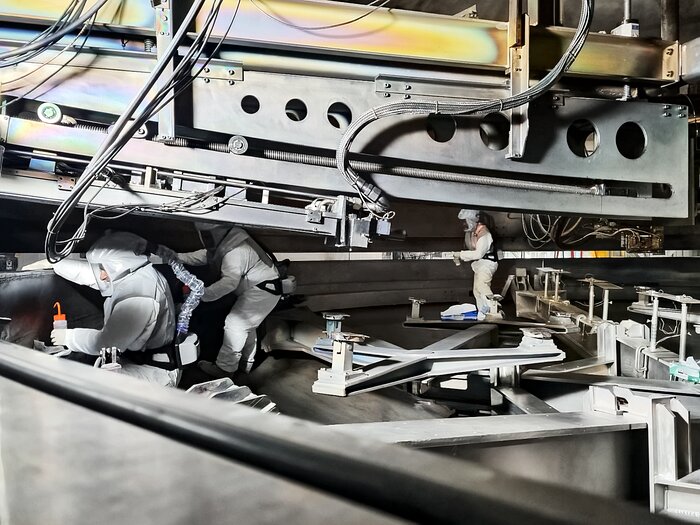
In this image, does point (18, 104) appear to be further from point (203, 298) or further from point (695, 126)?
point (695, 126)

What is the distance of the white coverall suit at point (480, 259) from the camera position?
15.5 feet

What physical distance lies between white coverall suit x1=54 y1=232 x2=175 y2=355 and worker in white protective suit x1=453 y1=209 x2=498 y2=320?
2947 mm

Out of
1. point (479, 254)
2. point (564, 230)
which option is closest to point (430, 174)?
point (564, 230)

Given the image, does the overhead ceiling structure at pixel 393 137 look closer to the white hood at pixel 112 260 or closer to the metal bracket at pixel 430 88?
the metal bracket at pixel 430 88

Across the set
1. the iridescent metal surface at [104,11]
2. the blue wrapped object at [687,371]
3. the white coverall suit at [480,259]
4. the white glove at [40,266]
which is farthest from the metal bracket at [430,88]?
the white coverall suit at [480,259]

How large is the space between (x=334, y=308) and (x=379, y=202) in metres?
3.04

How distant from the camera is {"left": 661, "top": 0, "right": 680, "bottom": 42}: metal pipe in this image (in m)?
1.63

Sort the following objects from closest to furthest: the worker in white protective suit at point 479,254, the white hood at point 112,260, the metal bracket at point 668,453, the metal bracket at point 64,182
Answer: the metal bracket at point 668,453 < the metal bracket at point 64,182 < the white hood at point 112,260 < the worker in white protective suit at point 479,254

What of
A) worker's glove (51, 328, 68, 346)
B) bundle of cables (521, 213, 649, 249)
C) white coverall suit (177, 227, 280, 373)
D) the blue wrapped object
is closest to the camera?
the blue wrapped object

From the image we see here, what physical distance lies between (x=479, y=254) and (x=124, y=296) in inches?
128

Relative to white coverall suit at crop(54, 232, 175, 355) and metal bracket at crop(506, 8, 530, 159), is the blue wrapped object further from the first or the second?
white coverall suit at crop(54, 232, 175, 355)

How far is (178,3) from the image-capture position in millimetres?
1470

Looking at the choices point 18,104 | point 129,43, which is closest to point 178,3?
point 129,43

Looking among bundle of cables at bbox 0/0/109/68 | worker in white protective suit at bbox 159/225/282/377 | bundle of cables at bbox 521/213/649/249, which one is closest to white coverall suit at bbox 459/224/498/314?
bundle of cables at bbox 521/213/649/249
